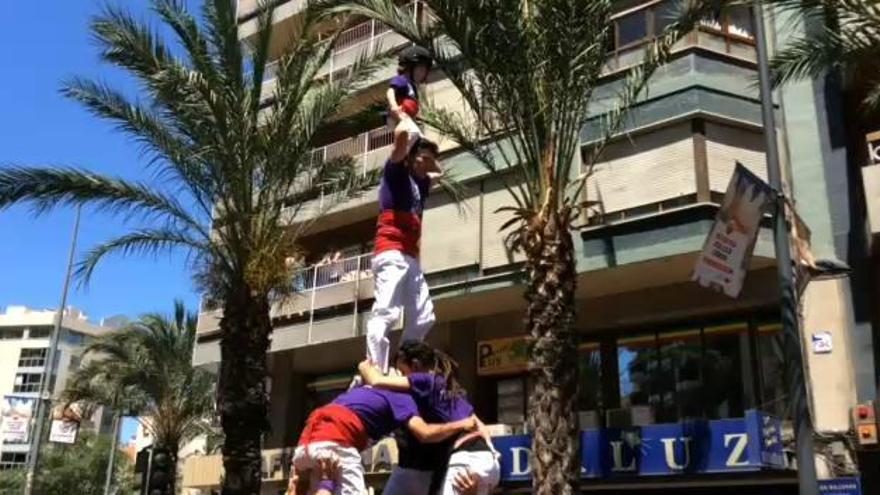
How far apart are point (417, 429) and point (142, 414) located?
1136 inches

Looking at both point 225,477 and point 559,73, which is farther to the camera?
point 225,477

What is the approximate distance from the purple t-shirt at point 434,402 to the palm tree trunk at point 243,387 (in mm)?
9264

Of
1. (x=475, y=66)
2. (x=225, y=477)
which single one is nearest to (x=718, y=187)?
(x=475, y=66)

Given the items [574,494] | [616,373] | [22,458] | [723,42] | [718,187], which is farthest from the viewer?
[22,458]

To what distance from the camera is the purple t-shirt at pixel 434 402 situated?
5.18 meters

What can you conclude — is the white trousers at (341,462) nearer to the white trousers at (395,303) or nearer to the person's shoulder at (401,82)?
the white trousers at (395,303)

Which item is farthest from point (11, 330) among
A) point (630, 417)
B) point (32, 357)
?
point (630, 417)

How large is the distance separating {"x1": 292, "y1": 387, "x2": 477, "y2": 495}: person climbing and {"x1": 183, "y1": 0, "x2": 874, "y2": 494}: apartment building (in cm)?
1093

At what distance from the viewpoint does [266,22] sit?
1522cm

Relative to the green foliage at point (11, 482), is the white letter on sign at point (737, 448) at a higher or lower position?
lower

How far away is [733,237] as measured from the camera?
13.1 meters

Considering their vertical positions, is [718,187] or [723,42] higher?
[723,42]

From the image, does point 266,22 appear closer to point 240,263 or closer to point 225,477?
point 240,263

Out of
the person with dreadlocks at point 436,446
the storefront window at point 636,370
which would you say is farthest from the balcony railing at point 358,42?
the person with dreadlocks at point 436,446
